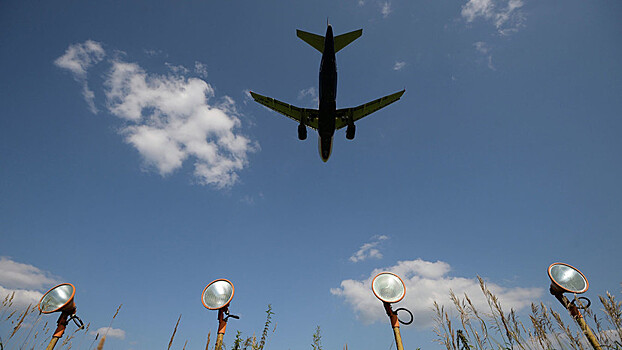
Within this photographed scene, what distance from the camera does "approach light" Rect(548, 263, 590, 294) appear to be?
530 cm

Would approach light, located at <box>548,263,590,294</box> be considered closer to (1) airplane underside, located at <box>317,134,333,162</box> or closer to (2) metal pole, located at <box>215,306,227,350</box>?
(2) metal pole, located at <box>215,306,227,350</box>

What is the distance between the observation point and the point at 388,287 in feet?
17.4

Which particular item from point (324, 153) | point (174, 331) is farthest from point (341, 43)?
point (174, 331)

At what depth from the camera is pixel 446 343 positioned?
352cm

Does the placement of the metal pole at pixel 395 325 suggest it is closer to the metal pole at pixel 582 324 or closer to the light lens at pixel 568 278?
the metal pole at pixel 582 324

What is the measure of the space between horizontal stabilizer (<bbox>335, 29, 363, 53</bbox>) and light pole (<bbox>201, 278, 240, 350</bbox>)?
22.0 meters

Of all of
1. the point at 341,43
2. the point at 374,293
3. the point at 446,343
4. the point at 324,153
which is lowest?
the point at 446,343

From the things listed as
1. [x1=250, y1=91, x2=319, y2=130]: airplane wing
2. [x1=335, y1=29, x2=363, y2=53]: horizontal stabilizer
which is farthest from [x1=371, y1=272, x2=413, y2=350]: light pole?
[x1=335, y1=29, x2=363, y2=53]: horizontal stabilizer

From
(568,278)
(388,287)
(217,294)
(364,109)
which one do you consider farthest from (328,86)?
(217,294)

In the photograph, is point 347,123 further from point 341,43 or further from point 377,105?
point 341,43

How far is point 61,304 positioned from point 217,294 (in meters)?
3.79

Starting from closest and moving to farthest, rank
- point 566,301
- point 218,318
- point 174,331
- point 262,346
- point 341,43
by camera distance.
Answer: point 174,331, point 566,301, point 218,318, point 262,346, point 341,43

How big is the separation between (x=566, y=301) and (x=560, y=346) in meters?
1.18

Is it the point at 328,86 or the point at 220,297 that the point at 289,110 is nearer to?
the point at 328,86
